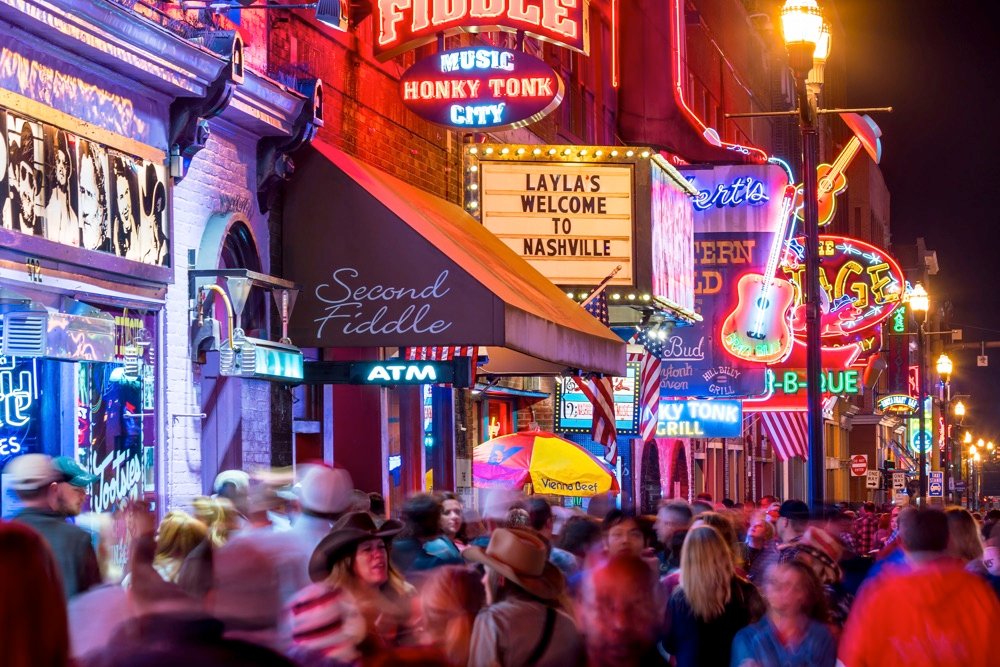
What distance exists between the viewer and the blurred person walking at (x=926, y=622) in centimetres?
675

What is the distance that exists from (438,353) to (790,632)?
1036 centimetres

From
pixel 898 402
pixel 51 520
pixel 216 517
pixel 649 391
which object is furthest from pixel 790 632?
pixel 898 402

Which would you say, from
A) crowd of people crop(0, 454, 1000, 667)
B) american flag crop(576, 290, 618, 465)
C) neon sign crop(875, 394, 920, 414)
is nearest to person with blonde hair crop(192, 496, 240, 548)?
crowd of people crop(0, 454, 1000, 667)

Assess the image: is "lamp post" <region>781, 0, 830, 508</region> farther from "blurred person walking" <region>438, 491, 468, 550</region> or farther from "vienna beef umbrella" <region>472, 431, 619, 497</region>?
"blurred person walking" <region>438, 491, 468, 550</region>

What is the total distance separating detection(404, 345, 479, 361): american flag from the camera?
56.8ft

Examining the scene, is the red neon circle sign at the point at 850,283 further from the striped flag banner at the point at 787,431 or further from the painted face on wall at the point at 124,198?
the painted face on wall at the point at 124,198

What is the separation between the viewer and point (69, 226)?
39.1ft

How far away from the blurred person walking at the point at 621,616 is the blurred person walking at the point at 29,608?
8.63ft

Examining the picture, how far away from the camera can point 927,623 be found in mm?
6758

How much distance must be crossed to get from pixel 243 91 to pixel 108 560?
4803 mm

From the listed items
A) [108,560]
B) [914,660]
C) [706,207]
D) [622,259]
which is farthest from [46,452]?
[706,207]

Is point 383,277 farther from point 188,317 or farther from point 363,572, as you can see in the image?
point 363,572

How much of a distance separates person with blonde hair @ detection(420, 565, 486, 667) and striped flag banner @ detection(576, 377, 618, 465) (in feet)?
57.1

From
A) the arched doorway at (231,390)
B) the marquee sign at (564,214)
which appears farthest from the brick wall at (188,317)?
the marquee sign at (564,214)
